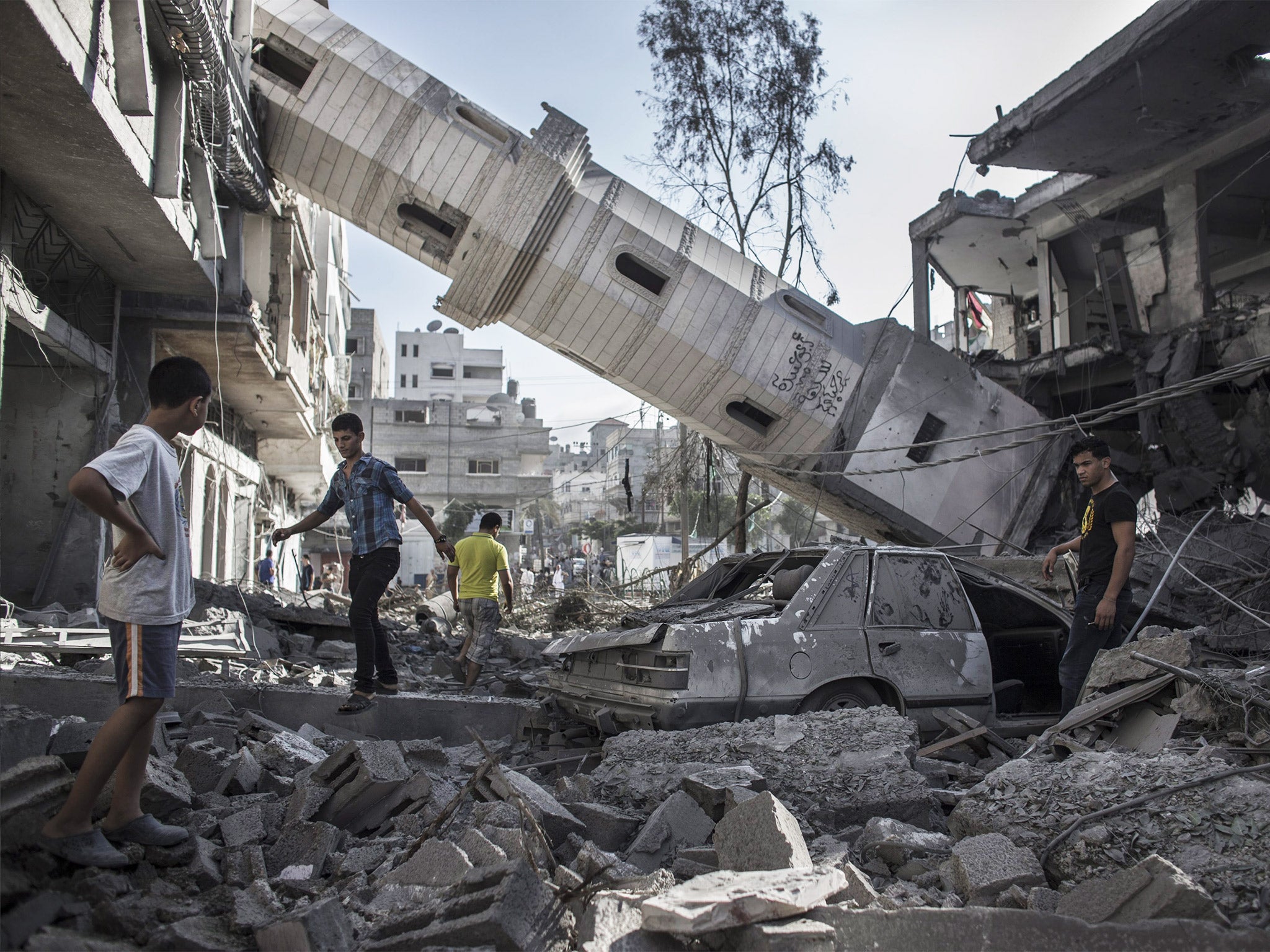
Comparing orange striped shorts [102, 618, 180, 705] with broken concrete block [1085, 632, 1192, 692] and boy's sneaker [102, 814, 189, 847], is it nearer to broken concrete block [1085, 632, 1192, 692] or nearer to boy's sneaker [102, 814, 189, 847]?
boy's sneaker [102, 814, 189, 847]

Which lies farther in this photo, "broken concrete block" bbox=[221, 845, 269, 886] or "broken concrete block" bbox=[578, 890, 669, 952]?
"broken concrete block" bbox=[221, 845, 269, 886]

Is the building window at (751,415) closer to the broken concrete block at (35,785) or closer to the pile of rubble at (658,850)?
the pile of rubble at (658,850)

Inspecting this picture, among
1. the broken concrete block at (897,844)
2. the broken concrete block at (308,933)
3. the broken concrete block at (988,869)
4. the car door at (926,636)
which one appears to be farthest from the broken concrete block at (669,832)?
the car door at (926,636)

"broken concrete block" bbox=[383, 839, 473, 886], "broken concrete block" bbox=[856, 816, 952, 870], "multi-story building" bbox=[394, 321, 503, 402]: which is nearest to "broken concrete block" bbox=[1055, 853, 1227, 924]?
"broken concrete block" bbox=[856, 816, 952, 870]

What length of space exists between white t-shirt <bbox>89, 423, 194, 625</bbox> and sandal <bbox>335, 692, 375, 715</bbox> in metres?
2.51

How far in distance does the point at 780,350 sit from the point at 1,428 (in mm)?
11982

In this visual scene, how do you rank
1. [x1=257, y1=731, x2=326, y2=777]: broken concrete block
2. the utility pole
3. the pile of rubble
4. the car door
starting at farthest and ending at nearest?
the utility pole
the car door
[x1=257, y1=731, x2=326, y2=777]: broken concrete block
the pile of rubble

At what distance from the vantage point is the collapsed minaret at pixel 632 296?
1538cm

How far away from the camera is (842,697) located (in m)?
5.49

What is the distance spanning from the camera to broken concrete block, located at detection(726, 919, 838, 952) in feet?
8.11

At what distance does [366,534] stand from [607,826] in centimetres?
272

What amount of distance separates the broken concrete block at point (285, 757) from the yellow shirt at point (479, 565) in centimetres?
399

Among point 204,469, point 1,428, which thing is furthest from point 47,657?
point 204,469

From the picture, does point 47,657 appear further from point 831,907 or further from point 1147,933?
point 1147,933
